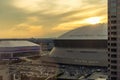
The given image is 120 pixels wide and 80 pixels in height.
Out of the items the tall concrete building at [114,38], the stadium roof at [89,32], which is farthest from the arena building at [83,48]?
the tall concrete building at [114,38]

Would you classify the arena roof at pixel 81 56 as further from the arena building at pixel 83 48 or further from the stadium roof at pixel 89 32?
the stadium roof at pixel 89 32

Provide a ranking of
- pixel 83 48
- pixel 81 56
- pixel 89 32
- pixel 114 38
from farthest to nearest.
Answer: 1. pixel 89 32
2. pixel 83 48
3. pixel 81 56
4. pixel 114 38

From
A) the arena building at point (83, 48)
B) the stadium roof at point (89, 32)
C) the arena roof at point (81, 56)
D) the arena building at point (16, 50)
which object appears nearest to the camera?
the arena roof at point (81, 56)

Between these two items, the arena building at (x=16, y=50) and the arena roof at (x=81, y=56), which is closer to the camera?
the arena roof at (x=81, y=56)

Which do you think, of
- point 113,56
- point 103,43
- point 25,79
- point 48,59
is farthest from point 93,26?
point 113,56

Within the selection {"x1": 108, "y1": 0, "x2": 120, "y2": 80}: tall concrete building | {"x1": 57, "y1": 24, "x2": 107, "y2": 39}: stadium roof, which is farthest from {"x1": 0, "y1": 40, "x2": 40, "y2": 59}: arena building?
{"x1": 108, "y1": 0, "x2": 120, "y2": 80}: tall concrete building

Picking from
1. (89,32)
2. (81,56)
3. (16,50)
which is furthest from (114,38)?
(16,50)

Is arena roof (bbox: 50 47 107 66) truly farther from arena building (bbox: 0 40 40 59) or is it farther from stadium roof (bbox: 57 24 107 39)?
arena building (bbox: 0 40 40 59)

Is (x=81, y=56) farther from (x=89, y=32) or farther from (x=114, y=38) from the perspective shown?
(x=114, y=38)
